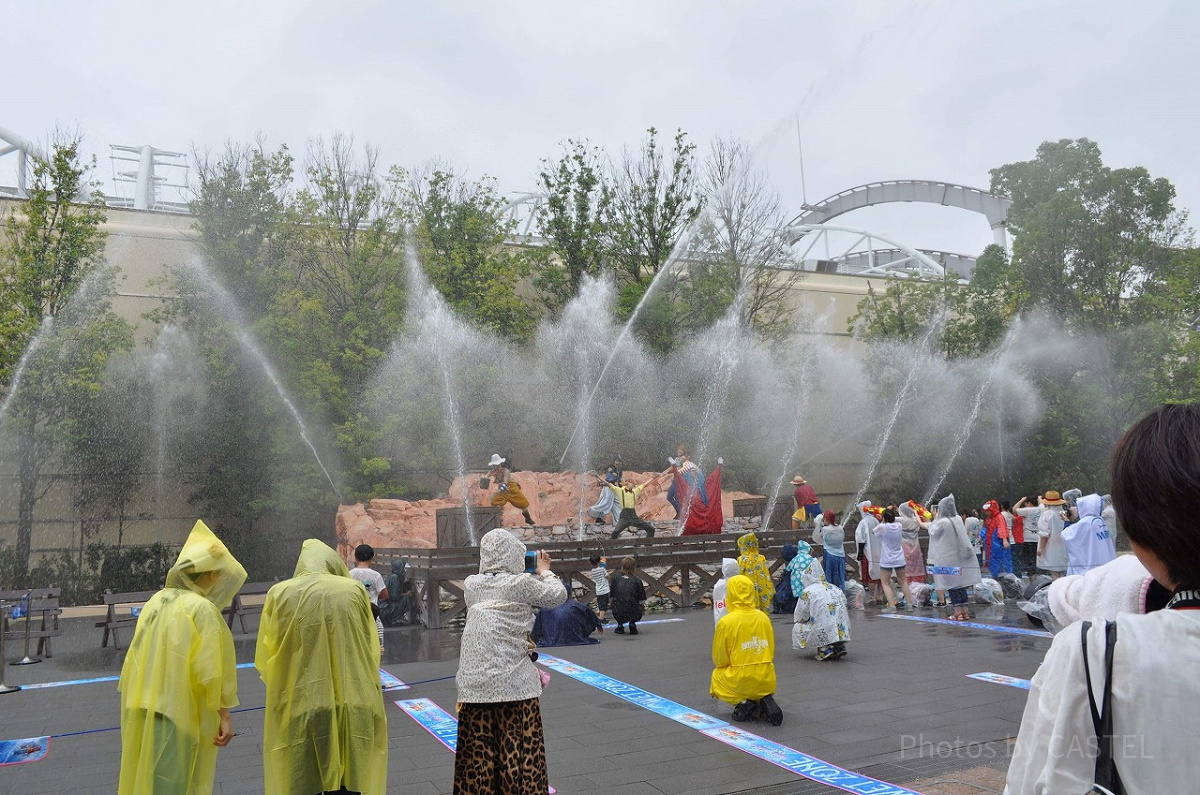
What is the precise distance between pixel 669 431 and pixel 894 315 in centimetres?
1039

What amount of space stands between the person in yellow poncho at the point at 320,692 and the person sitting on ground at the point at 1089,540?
378 inches

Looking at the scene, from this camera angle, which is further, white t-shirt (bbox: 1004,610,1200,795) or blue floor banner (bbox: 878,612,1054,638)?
blue floor banner (bbox: 878,612,1054,638)

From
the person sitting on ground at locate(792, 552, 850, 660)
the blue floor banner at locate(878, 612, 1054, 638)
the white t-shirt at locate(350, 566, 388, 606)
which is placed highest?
the white t-shirt at locate(350, 566, 388, 606)

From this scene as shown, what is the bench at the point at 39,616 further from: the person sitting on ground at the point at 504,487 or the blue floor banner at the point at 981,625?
the blue floor banner at the point at 981,625

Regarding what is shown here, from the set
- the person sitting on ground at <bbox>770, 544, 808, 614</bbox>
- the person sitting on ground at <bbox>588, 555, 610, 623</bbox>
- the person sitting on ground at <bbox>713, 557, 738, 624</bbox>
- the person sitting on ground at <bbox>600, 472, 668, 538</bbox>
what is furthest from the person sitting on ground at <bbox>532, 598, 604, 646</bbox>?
the person sitting on ground at <bbox>600, 472, 668, 538</bbox>

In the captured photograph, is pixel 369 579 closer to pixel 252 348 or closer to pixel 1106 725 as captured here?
pixel 1106 725

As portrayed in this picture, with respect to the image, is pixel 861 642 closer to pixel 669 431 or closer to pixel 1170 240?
pixel 669 431

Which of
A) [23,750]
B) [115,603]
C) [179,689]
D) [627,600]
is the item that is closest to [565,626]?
[627,600]

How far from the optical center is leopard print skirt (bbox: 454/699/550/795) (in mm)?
4715

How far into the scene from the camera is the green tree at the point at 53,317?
20.8 metres

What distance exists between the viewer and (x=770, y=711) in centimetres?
742

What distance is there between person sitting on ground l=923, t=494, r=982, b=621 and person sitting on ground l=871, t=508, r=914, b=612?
591 mm

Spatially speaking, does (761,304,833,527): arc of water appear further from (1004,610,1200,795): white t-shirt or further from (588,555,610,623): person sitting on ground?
(1004,610,1200,795): white t-shirt

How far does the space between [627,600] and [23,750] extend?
7859mm
